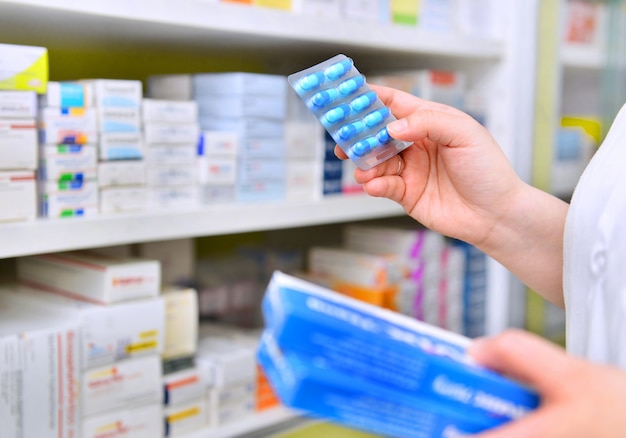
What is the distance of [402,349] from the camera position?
1.48 ft

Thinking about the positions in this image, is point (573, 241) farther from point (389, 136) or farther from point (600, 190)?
point (389, 136)

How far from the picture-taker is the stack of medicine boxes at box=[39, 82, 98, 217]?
40.3 inches

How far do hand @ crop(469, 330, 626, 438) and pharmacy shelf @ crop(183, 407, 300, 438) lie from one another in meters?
0.90

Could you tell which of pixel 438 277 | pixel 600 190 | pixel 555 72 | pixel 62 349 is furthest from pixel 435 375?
pixel 555 72

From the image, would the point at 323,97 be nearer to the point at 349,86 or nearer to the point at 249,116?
the point at 349,86

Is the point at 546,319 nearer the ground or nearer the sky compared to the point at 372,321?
nearer the ground

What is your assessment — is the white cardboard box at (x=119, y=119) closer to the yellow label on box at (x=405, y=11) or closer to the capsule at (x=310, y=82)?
the capsule at (x=310, y=82)

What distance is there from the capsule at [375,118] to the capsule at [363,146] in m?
0.02

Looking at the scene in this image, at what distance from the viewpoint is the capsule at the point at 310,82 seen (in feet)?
2.35

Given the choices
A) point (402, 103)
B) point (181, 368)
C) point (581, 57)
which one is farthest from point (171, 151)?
point (581, 57)

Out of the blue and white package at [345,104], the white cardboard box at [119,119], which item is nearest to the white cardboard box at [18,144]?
the white cardboard box at [119,119]

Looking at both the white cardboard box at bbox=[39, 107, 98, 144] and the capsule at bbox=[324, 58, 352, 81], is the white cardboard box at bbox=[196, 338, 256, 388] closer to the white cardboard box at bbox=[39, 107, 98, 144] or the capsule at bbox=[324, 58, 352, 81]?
the white cardboard box at bbox=[39, 107, 98, 144]

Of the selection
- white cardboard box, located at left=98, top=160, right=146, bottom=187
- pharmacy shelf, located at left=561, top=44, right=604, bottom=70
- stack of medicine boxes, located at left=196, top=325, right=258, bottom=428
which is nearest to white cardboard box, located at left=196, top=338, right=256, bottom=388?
stack of medicine boxes, located at left=196, top=325, right=258, bottom=428

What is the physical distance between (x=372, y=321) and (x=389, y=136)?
363mm
